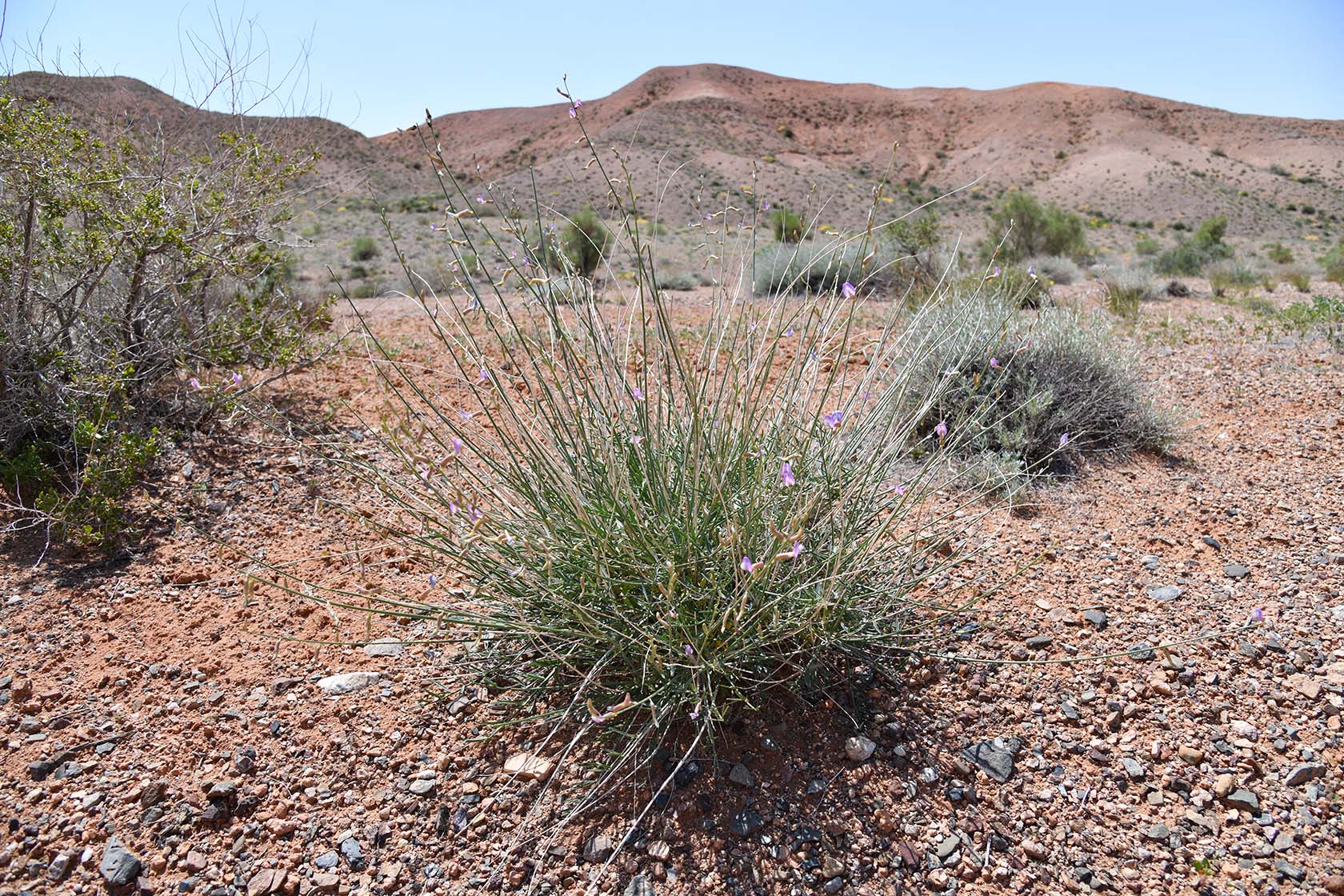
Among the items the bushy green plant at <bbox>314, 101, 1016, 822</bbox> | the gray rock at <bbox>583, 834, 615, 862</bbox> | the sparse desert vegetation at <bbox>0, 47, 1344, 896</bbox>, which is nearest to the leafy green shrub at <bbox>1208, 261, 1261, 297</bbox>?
the sparse desert vegetation at <bbox>0, 47, 1344, 896</bbox>

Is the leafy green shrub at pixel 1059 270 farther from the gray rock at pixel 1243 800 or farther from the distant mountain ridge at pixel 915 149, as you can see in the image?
the distant mountain ridge at pixel 915 149

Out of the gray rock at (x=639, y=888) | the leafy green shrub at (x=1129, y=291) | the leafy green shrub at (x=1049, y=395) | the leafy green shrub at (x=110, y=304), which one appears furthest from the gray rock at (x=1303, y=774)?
the leafy green shrub at (x=1129, y=291)

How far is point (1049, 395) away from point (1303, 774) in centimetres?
213

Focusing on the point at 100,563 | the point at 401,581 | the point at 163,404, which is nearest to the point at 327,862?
the point at 401,581

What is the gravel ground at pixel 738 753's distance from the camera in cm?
169

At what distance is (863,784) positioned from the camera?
1.85 meters

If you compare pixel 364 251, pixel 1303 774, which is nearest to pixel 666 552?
pixel 1303 774

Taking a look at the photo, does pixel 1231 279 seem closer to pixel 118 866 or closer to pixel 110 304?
pixel 110 304

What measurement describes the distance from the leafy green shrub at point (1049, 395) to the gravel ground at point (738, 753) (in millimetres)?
986

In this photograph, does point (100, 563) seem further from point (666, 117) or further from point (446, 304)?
point (666, 117)

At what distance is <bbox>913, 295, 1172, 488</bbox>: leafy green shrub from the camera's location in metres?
3.87

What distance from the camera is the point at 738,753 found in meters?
1.92

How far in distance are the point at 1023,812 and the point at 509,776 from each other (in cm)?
119

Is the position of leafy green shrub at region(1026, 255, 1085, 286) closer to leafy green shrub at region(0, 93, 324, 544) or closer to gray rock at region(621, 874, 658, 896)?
leafy green shrub at region(0, 93, 324, 544)
